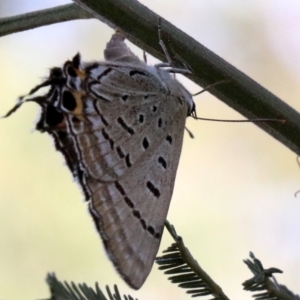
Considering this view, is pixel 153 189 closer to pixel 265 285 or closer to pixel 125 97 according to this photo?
pixel 125 97

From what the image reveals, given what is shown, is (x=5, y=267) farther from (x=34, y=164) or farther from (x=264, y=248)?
(x=264, y=248)

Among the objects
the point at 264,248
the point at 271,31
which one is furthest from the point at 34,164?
the point at 271,31

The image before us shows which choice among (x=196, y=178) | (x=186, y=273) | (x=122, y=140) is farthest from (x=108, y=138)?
(x=196, y=178)

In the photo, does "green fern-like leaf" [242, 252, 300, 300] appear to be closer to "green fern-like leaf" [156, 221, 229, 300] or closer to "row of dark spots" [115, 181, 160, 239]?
"green fern-like leaf" [156, 221, 229, 300]

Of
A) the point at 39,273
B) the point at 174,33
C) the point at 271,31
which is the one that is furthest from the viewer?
the point at 271,31

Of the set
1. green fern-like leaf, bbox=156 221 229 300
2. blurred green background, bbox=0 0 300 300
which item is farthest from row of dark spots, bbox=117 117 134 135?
blurred green background, bbox=0 0 300 300

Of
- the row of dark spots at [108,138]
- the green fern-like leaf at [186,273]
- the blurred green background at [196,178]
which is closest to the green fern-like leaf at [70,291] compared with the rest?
the green fern-like leaf at [186,273]
